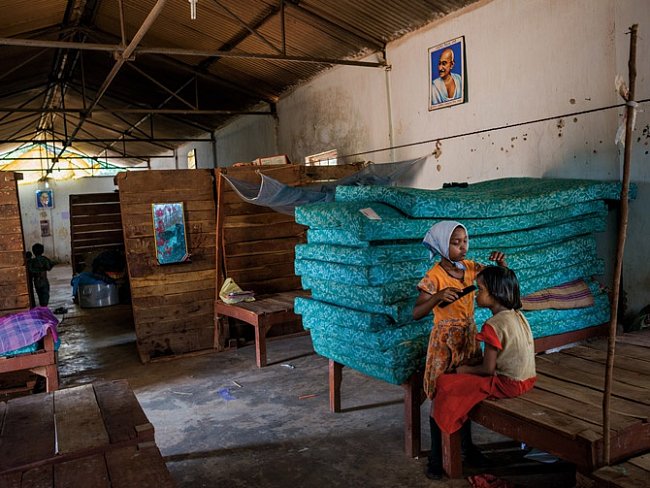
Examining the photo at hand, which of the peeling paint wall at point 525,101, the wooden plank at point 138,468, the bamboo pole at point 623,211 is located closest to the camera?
the bamboo pole at point 623,211

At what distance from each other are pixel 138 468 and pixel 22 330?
3238 millimetres

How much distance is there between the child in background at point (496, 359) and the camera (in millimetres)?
3068

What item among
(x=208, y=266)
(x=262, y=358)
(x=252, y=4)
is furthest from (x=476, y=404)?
(x=252, y=4)

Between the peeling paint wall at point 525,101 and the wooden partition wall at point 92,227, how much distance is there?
6.40 metres

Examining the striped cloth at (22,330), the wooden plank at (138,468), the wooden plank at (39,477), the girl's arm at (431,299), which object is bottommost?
the wooden plank at (39,477)

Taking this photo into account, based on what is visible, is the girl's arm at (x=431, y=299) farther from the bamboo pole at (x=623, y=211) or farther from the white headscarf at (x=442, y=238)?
the bamboo pole at (x=623, y=211)

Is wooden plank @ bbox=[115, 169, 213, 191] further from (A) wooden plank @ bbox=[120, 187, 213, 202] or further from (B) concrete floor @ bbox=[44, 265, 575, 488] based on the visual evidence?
(B) concrete floor @ bbox=[44, 265, 575, 488]

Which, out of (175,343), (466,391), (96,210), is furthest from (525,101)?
(96,210)

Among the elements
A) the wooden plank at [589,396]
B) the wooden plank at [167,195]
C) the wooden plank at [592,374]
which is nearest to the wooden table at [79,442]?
the wooden plank at [589,396]

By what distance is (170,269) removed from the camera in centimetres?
696

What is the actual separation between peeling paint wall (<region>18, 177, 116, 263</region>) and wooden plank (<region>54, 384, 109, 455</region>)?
2029 centimetres

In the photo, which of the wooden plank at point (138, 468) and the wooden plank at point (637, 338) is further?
the wooden plank at point (637, 338)

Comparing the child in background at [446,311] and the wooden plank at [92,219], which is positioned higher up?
the wooden plank at [92,219]

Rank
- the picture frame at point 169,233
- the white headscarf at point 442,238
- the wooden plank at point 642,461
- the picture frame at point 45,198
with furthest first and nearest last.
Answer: the picture frame at point 45,198 → the picture frame at point 169,233 → the white headscarf at point 442,238 → the wooden plank at point 642,461
